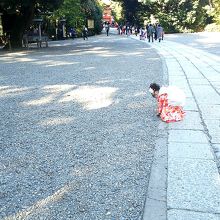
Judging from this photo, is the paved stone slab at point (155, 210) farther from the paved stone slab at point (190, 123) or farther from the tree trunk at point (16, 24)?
the tree trunk at point (16, 24)

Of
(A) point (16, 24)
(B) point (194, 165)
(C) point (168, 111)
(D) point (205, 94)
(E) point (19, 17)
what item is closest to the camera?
(B) point (194, 165)

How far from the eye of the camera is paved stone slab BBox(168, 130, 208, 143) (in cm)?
474

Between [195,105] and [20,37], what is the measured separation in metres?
18.1

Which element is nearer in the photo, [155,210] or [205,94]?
[155,210]

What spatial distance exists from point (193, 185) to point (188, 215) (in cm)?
57

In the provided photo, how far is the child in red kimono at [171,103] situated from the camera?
5504mm

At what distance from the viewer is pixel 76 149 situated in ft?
15.0

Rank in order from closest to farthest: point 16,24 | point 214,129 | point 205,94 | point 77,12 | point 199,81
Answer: point 214,129 < point 205,94 < point 199,81 < point 16,24 < point 77,12

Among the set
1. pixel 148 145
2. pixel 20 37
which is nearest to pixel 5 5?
pixel 20 37

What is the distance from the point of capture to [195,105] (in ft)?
21.6

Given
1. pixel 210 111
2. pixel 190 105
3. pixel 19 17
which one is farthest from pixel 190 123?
pixel 19 17

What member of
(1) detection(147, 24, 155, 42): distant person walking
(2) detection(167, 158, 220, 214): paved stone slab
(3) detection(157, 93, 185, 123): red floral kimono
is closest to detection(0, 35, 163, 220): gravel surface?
(3) detection(157, 93, 185, 123): red floral kimono

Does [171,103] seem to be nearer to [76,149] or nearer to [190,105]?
[190,105]

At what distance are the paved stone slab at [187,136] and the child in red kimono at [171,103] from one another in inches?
20.8
